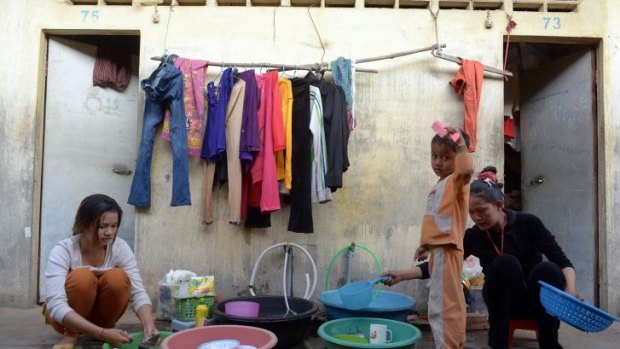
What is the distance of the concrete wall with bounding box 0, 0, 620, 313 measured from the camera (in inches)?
154

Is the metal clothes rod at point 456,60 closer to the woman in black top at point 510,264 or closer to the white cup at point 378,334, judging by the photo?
the woman in black top at point 510,264

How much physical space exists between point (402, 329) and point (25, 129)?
10.4 feet

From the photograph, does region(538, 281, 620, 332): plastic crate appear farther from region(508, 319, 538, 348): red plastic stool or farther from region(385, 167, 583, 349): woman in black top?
region(508, 319, 538, 348): red plastic stool

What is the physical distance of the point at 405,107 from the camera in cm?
397

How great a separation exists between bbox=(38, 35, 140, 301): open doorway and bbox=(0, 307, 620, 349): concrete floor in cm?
59

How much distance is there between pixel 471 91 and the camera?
12.4 feet

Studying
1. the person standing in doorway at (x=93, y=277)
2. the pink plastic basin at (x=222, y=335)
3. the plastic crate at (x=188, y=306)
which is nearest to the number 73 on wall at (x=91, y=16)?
the person standing in doorway at (x=93, y=277)

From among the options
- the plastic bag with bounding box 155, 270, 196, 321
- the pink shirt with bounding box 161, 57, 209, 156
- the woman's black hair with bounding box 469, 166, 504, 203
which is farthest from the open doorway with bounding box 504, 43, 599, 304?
the plastic bag with bounding box 155, 270, 196, 321

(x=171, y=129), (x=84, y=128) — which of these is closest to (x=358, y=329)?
(x=171, y=129)

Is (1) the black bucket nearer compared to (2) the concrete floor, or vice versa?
(1) the black bucket

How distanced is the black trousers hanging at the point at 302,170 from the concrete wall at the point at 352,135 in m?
0.33

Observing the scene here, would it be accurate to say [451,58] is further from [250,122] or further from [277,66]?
[250,122]

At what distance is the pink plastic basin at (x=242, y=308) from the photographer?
10.6 feet

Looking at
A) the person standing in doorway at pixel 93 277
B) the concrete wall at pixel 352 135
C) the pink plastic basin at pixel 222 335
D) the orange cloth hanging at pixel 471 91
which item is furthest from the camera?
the concrete wall at pixel 352 135
